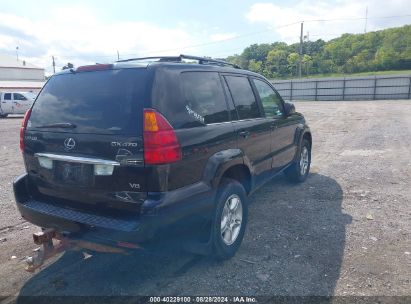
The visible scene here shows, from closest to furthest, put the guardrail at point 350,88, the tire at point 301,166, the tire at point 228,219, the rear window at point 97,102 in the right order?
the rear window at point 97,102 < the tire at point 228,219 < the tire at point 301,166 < the guardrail at point 350,88

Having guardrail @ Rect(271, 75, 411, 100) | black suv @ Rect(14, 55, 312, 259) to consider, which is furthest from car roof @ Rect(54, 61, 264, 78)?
guardrail @ Rect(271, 75, 411, 100)

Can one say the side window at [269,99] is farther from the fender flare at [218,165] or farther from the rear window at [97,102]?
the rear window at [97,102]

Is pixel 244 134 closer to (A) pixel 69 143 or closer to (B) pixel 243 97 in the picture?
(B) pixel 243 97

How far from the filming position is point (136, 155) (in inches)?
102

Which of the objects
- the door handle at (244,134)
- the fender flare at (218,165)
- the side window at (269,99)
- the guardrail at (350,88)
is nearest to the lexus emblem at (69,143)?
the fender flare at (218,165)

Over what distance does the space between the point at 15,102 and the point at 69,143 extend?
73.4 ft

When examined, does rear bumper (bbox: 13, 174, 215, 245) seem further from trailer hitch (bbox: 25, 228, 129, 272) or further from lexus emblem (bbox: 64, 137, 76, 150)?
lexus emblem (bbox: 64, 137, 76, 150)

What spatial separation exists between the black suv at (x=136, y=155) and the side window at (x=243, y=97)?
0.15 meters

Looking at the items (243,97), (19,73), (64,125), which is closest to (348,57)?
(19,73)

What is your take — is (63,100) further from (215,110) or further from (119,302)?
(119,302)

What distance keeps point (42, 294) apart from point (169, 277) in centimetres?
112

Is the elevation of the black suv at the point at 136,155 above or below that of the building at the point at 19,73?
below

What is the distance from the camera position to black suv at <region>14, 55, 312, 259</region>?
102 inches

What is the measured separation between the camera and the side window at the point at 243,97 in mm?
3771
